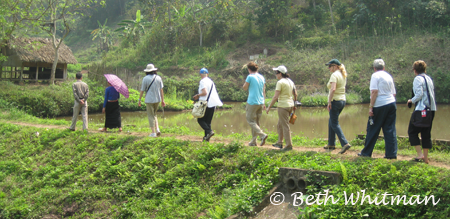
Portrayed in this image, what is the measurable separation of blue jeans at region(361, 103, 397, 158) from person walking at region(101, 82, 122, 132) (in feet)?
24.3

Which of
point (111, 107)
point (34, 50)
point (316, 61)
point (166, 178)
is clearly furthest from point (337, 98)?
point (34, 50)

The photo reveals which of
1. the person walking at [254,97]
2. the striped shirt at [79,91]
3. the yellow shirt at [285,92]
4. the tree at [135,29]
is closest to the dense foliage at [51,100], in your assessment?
the striped shirt at [79,91]

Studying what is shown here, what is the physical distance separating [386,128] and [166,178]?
175 inches

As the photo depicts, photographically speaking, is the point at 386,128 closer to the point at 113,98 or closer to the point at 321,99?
the point at 113,98

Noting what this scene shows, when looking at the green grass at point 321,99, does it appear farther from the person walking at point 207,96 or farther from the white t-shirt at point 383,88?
the white t-shirt at point 383,88

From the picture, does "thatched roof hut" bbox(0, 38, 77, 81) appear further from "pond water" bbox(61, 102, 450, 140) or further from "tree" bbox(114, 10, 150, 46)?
"tree" bbox(114, 10, 150, 46)

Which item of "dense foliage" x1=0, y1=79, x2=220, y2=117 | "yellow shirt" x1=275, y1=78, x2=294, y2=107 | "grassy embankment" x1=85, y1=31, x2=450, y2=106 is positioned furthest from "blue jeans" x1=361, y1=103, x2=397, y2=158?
"dense foliage" x1=0, y1=79, x2=220, y2=117

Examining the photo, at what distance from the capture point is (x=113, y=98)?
35.5 feet

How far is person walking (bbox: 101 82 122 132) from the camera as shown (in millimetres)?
10789

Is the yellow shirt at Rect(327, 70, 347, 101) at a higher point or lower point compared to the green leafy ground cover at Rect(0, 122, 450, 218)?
higher

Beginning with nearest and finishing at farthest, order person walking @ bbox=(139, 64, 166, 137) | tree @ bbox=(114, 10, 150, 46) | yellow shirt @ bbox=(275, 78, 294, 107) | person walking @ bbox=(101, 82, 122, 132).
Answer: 1. yellow shirt @ bbox=(275, 78, 294, 107)
2. person walking @ bbox=(139, 64, 166, 137)
3. person walking @ bbox=(101, 82, 122, 132)
4. tree @ bbox=(114, 10, 150, 46)

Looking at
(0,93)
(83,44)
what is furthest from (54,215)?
(83,44)

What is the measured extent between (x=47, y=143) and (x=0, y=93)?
999 cm

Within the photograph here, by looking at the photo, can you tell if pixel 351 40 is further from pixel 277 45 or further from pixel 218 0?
pixel 218 0
